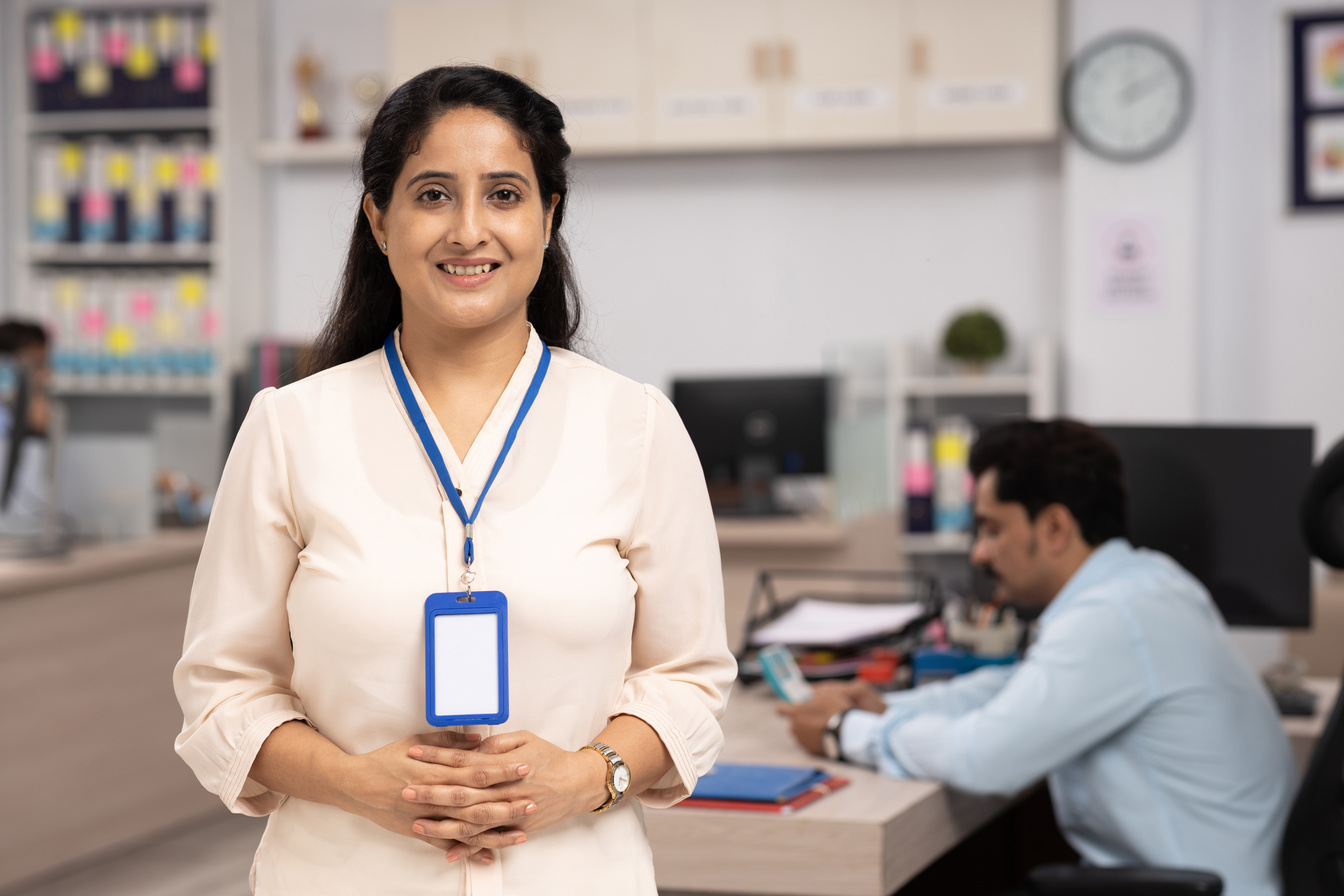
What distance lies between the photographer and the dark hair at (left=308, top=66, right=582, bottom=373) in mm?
1126

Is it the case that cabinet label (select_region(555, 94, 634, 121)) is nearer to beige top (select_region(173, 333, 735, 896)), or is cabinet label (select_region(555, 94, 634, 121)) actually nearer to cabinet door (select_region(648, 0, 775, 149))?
cabinet door (select_region(648, 0, 775, 149))

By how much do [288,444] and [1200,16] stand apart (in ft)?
14.2

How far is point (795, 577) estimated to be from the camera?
405cm

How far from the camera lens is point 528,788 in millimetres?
1044

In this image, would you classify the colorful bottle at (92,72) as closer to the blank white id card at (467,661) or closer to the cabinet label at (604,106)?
the cabinet label at (604,106)

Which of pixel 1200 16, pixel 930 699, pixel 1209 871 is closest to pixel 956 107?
pixel 1200 16

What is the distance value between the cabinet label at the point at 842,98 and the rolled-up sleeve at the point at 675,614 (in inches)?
146

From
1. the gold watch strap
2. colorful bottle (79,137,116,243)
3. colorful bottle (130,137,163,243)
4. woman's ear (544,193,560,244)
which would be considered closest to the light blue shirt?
the gold watch strap

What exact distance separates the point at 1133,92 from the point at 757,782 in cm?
352

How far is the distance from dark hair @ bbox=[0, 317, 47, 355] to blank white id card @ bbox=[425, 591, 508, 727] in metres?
3.80

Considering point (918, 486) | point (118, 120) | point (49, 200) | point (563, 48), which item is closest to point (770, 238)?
point (563, 48)

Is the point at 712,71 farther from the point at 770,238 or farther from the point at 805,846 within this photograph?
the point at 805,846

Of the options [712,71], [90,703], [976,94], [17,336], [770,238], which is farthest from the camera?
[770,238]

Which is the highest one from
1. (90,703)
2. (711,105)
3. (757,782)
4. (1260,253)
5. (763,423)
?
(711,105)
